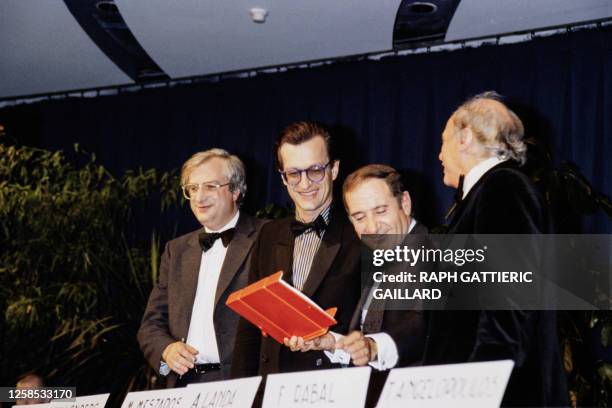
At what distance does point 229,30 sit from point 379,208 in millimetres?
3110

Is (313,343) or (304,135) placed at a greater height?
(304,135)

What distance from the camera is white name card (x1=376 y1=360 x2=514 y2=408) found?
129 cm

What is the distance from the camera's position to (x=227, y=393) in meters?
1.63

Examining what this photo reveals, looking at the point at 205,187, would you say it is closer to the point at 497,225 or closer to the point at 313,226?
the point at 313,226

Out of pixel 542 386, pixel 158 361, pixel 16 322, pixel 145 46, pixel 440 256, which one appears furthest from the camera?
pixel 145 46

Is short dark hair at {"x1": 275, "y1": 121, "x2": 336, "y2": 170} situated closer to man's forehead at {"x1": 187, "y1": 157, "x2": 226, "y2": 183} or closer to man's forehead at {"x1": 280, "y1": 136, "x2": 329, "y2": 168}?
man's forehead at {"x1": 280, "y1": 136, "x2": 329, "y2": 168}

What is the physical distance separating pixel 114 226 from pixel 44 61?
1.63 m

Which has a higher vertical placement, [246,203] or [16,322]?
[246,203]

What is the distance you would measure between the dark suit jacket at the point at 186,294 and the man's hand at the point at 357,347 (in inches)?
27.7

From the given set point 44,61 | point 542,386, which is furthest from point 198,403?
point 44,61

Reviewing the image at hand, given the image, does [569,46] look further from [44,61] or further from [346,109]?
[44,61]

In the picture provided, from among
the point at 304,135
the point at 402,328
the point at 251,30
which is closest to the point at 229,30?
the point at 251,30

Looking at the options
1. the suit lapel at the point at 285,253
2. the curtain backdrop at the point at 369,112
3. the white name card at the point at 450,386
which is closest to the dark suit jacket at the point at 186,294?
the suit lapel at the point at 285,253

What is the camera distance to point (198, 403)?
165 centimetres
